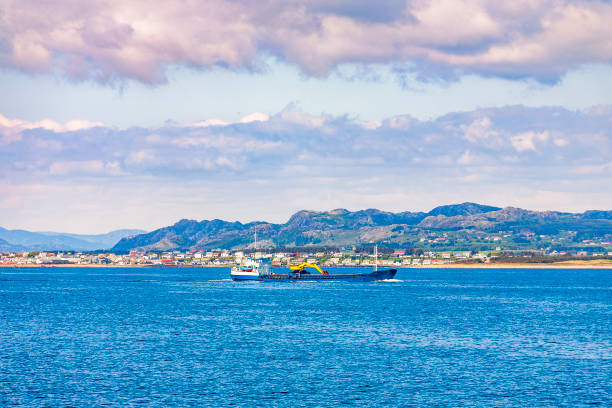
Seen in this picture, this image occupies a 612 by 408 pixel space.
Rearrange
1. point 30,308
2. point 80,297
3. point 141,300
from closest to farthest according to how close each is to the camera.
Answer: point 30,308
point 141,300
point 80,297

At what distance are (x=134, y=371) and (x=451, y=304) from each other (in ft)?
345

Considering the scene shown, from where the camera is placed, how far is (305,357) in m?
82.9

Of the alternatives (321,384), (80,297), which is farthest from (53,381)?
(80,297)

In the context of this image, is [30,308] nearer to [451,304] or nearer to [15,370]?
[15,370]

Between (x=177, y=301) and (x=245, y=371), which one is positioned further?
(x=177, y=301)

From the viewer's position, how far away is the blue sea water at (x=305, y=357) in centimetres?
6266

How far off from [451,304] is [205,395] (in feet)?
362

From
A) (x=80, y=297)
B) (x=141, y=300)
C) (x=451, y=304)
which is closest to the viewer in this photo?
(x=451, y=304)

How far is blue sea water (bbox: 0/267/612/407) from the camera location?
62.7 meters

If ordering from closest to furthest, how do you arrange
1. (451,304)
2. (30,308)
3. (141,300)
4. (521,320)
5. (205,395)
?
(205,395) < (521,320) < (30,308) < (451,304) < (141,300)

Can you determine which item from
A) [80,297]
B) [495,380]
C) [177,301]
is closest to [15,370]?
[495,380]

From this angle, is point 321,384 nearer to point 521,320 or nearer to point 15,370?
point 15,370

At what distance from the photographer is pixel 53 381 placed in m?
67.7

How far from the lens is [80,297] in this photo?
192 metres
